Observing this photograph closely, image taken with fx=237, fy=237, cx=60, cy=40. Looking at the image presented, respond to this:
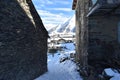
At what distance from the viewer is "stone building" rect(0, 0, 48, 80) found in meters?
9.55

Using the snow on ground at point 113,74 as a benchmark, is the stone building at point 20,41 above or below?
above

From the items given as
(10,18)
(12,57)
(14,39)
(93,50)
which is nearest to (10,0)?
(10,18)

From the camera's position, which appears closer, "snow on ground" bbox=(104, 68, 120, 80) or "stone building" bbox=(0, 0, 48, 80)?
"snow on ground" bbox=(104, 68, 120, 80)

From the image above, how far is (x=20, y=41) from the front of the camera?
11.2 metres

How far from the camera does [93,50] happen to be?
41.2 feet

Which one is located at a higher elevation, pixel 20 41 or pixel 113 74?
pixel 20 41

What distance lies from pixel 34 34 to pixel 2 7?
4.19 m

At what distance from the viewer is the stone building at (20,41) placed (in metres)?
9.55

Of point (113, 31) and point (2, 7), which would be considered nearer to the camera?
point (2, 7)

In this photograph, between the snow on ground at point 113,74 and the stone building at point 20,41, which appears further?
the stone building at point 20,41

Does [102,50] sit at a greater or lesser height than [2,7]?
lesser

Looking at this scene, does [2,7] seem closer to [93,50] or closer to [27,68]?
[27,68]

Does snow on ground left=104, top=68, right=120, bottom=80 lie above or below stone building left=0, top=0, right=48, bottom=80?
below

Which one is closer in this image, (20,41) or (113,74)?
(113,74)
